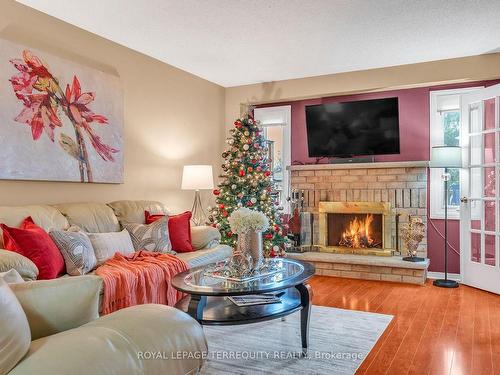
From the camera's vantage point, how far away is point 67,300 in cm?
142

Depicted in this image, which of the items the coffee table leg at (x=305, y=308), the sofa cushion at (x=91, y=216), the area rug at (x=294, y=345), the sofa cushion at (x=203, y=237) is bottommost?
the area rug at (x=294, y=345)

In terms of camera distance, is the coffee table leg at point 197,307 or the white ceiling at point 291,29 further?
the white ceiling at point 291,29

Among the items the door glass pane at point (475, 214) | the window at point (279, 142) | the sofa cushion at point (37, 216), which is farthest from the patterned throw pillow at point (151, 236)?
the door glass pane at point (475, 214)

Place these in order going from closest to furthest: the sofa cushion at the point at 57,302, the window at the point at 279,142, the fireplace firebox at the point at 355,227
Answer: the sofa cushion at the point at 57,302, the fireplace firebox at the point at 355,227, the window at the point at 279,142

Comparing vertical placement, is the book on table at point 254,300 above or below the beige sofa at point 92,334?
below

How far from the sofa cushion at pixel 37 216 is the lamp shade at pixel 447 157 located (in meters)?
3.97

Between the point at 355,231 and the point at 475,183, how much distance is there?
5.43 ft

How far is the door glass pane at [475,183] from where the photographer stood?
470cm

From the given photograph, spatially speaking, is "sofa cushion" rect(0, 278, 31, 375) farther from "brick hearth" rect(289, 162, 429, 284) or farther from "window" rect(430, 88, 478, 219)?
"window" rect(430, 88, 478, 219)

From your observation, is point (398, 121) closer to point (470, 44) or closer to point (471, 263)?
point (470, 44)

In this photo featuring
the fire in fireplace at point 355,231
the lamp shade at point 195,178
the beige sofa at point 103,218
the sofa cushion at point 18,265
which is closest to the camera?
the sofa cushion at point 18,265

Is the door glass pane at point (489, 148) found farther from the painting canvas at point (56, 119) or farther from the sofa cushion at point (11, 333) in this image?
the sofa cushion at point (11, 333)

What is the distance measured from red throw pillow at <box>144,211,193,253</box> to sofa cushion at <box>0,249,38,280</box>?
1584 millimetres

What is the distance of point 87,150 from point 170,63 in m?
1.71
